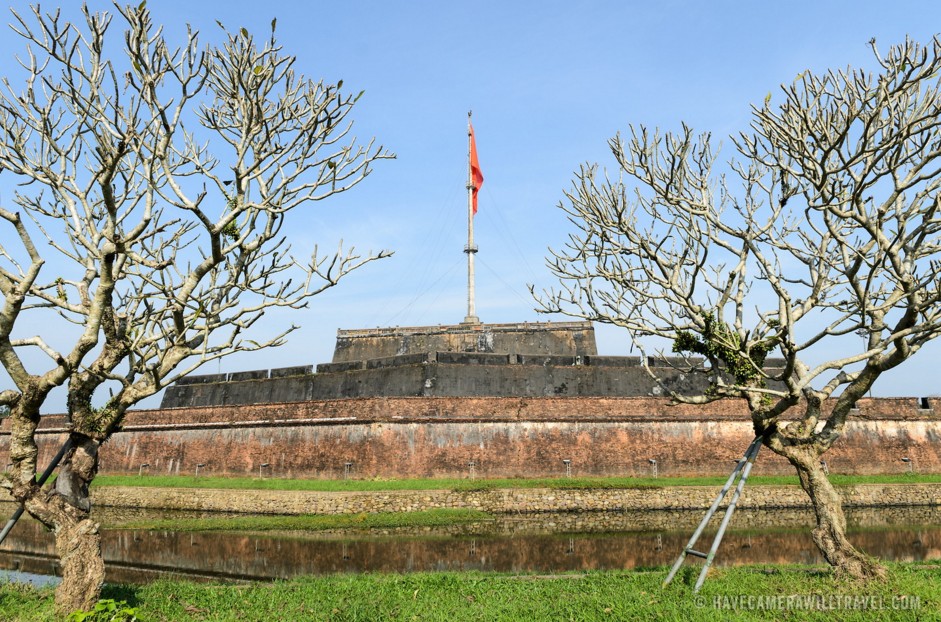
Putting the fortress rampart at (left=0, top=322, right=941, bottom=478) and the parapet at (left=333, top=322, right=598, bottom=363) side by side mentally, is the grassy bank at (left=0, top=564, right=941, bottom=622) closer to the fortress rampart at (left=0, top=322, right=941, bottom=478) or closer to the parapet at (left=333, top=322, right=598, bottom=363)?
the fortress rampart at (left=0, top=322, right=941, bottom=478)

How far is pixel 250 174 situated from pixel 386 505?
13.8 m

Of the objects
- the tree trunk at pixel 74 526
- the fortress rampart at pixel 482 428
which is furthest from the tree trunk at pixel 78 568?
the fortress rampart at pixel 482 428

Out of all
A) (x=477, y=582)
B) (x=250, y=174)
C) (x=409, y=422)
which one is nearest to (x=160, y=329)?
(x=250, y=174)

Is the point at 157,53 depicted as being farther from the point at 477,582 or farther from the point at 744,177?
the point at 744,177

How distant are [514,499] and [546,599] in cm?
1204

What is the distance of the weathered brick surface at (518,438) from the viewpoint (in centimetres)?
2223

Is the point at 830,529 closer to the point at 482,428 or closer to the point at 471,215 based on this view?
the point at 482,428

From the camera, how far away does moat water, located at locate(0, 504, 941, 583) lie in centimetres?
1184

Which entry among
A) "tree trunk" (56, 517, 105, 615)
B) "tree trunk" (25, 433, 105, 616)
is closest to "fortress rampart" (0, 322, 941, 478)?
"tree trunk" (25, 433, 105, 616)

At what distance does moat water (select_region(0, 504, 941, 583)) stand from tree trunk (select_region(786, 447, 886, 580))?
385 cm

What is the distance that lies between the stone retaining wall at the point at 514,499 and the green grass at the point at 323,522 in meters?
0.46

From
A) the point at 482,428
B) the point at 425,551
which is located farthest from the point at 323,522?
the point at 482,428

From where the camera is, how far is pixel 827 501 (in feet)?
25.9

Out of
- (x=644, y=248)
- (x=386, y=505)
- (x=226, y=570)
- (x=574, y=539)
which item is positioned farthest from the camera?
(x=386, y=505)
